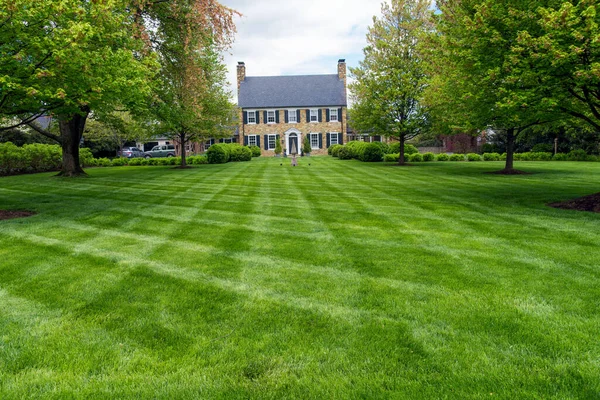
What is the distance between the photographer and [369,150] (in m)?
29.2

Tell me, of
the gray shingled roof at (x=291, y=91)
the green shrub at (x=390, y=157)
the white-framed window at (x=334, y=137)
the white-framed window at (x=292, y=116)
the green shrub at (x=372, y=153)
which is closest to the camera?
the green shrub at (x=372, y=153)

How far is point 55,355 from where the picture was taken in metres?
3.12

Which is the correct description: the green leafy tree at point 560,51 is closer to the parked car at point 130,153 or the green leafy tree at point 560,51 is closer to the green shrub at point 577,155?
the green shrub at point 577,155

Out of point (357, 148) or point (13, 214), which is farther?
point (357, 148)

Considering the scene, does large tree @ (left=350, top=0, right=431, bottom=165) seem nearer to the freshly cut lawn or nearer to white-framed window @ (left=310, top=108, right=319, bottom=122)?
the freshly cut lawn

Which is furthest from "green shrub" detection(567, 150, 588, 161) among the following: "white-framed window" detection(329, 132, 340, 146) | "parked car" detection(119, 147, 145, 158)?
"parked car" detection(119, 147, 145, 158)

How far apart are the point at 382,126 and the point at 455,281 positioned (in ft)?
70.9

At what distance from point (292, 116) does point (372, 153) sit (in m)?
18.4

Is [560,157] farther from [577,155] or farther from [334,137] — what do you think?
[334,137]

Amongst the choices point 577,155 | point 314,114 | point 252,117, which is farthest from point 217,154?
point 577,155

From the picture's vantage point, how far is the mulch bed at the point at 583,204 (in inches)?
340

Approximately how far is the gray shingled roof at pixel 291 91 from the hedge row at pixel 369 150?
12249 millimetres

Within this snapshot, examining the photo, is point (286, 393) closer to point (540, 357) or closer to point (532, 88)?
point (540, 357)

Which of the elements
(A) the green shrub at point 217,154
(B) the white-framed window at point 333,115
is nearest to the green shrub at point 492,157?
(B) the white-framed window at point 333,115
